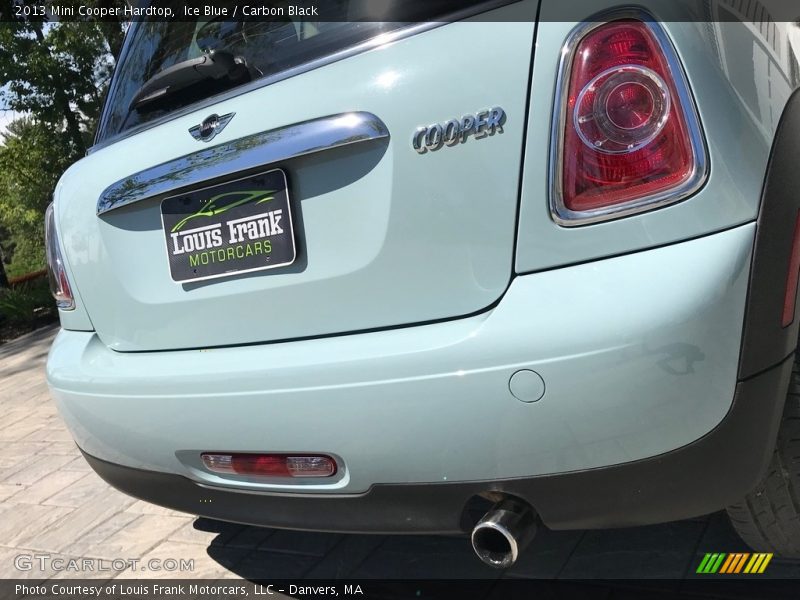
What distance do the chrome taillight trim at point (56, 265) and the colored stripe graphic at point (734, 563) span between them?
71.6 inches

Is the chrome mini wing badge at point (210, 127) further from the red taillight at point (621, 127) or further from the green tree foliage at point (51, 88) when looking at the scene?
the green tree foliage at point (51, 88)

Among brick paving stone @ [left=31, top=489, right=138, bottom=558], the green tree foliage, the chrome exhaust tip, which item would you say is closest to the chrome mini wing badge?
the chrome exhaust tip

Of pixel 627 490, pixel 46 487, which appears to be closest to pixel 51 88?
pixel 46 487

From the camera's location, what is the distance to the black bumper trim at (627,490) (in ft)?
4.58

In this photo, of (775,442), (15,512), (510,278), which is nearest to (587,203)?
(510,278)

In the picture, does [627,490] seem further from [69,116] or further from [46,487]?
[69,116]

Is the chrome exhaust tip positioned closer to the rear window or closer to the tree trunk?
the rear window

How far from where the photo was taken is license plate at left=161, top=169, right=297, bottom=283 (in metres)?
Result: 1.66

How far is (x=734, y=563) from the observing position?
2.03 meters

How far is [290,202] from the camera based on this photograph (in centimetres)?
164

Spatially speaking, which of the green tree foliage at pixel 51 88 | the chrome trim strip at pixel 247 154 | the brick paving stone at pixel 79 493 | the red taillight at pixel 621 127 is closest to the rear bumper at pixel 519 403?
the red taillight at pixel 621 127

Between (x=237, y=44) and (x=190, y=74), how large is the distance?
0.44 ft

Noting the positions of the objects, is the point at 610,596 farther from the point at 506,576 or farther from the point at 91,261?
the point at 91,261

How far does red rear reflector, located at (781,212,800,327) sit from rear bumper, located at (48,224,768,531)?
0.12 meters
